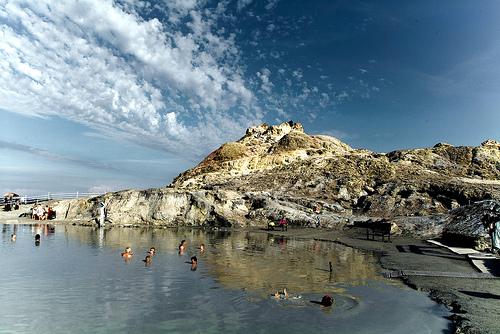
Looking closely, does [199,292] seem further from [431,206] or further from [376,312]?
[431,206]

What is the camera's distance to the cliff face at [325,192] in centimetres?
3594

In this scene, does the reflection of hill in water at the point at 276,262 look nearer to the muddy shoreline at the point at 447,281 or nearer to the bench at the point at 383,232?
→ the muddy shoreline at the point at 447,281

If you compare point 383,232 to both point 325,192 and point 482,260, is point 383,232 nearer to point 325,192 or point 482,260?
point 482,260

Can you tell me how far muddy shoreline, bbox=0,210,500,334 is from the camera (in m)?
8.11

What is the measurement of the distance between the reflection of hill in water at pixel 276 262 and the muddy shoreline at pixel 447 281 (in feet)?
4.59

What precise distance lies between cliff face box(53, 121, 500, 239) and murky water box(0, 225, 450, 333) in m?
17.3

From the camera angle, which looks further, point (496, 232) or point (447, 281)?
point (496, 232)

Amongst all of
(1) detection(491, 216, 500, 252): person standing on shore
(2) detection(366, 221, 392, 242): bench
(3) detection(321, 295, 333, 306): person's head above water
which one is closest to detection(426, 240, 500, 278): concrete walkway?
(1) detection(491, 216, 500, 252): person standing on shore

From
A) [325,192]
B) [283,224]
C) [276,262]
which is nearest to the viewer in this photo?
[276,262]

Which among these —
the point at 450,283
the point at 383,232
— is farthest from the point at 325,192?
the point at 450,283

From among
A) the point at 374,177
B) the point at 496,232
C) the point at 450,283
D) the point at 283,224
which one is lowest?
the point at 450,283

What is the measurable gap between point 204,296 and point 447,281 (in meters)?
8.92

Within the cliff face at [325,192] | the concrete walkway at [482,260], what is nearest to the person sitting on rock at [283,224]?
the cliff face at [325,192]

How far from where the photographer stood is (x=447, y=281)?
11.8 m
